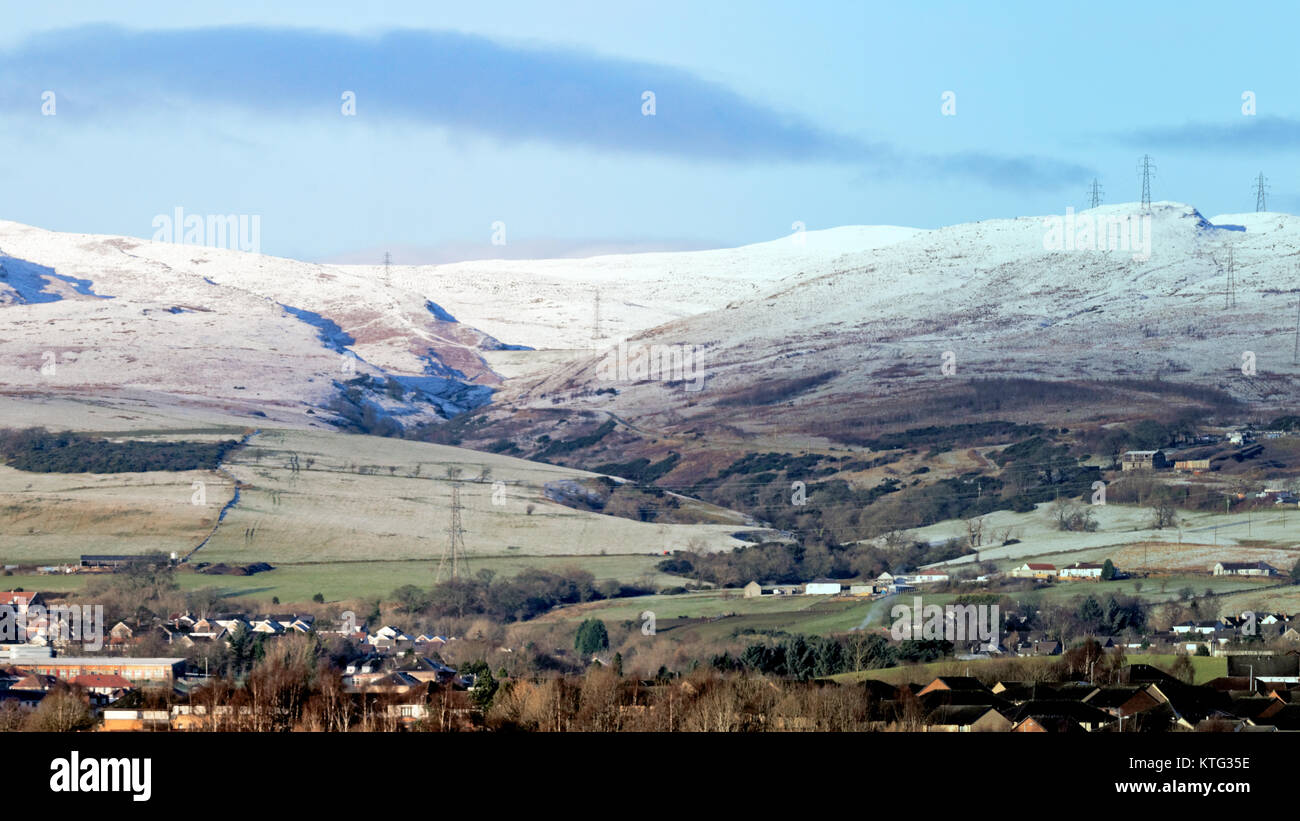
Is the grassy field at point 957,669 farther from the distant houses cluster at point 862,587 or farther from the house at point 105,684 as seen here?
the distant houses cluster at point 862,587

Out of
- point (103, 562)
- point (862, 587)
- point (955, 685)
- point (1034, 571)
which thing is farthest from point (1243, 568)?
point (103, 562)

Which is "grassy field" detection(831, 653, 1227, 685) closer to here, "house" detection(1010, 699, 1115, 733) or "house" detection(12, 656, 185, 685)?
"house" detection(1010, 699, 1115, 733)

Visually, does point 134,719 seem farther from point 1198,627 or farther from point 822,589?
point 822,589
